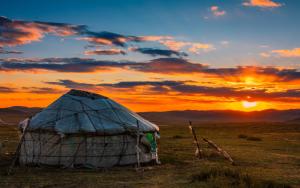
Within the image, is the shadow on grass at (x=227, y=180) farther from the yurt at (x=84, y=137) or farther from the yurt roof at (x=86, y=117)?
the yurt roof at (x=86, y=117)

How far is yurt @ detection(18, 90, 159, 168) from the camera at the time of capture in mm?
19609

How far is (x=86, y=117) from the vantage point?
20328 mm

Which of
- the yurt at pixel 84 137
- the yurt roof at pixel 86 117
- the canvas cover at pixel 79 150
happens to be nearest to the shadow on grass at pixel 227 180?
the yurt at pixel 84 137

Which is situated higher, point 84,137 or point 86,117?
point 86,117

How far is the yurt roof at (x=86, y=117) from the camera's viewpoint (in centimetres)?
1962

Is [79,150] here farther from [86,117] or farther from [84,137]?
[86,117]

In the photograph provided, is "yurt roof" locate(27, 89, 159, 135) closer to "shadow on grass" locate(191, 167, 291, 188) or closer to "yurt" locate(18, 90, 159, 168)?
"yurt" locate(18, 90, 159, 168)

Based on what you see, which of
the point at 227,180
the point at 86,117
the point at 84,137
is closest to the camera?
the point at 227,180

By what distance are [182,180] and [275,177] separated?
3.87 m

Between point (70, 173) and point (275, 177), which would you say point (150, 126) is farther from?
point (275, 177)

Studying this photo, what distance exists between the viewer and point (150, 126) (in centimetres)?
2156

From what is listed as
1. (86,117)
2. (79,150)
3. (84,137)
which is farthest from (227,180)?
(86,117)

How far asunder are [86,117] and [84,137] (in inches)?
42.0

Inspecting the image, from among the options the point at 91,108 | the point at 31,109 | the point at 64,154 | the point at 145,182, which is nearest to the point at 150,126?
the point at 91,108
